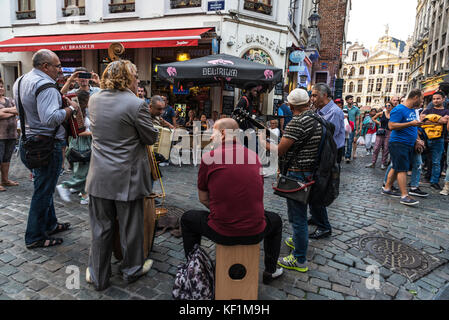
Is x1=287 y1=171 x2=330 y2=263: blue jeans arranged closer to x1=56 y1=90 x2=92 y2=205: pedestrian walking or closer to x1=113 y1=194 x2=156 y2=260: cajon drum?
x1=113 y1=194 x2=156 y2=260: cajon drum

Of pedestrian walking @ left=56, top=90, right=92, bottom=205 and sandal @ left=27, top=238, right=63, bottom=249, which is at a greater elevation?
pedestrian walking @ left=56, top=90, right=92, bottom=205

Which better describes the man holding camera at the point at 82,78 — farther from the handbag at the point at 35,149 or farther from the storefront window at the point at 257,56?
the storefront window at the point at 257,56

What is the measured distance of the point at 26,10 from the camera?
14008 millimetres

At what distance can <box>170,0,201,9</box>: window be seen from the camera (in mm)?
11383

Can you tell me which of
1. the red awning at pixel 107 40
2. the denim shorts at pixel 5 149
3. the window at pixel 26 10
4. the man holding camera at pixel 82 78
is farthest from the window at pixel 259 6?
the window at pixel 26 10

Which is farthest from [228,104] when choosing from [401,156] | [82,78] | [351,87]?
[351,87]

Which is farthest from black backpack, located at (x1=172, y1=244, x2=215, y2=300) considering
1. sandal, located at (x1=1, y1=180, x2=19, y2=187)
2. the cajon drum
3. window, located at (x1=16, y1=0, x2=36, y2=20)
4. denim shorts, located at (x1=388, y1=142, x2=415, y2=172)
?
window, located at (x1=16, y1=0, x2=36, y2=20)

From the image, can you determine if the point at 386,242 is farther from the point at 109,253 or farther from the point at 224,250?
the point at 109,253

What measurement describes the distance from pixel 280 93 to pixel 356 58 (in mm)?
94161

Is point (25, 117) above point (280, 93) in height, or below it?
below

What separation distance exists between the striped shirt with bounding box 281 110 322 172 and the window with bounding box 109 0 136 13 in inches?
476

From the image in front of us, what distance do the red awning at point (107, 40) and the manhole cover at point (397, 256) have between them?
854 cm
